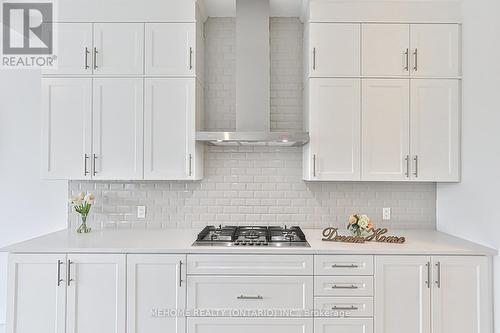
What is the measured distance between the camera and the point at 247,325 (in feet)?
7.08

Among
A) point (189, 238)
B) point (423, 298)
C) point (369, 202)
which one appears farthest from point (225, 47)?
point (423, 298)

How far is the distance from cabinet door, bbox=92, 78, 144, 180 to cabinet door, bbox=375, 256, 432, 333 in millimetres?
1954

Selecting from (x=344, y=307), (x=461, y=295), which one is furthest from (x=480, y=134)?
(x=344, y=307)

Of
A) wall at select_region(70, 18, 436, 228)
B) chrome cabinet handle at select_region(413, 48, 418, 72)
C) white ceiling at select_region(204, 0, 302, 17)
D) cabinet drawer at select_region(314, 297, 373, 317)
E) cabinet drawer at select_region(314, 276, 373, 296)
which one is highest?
white ceiling at select_region(204, 0, 302, 17)

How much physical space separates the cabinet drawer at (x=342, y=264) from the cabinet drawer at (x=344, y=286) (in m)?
0.04

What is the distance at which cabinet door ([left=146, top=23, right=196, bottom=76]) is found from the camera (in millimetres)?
2533

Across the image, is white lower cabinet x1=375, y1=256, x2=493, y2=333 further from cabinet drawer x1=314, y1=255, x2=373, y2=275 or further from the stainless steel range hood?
the stainless steel range hood

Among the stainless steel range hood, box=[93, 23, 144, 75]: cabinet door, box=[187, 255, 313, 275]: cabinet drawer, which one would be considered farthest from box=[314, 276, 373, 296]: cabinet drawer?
box=[93, 23, 144, 75]: cabinet door

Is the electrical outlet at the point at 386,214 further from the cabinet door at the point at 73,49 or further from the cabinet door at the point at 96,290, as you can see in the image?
the cabinet door at the point at 73,49

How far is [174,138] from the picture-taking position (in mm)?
2539

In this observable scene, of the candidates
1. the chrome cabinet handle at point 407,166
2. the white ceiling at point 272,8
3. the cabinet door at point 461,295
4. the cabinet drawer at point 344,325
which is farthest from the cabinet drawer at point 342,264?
the white ceiling at point 272,8

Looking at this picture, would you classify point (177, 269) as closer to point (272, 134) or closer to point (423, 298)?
point (272, 134)

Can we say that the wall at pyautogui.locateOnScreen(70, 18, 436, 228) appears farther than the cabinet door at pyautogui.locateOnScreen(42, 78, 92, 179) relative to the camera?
Yes

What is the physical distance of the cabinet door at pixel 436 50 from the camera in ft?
8.24
